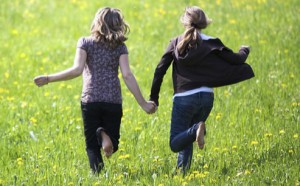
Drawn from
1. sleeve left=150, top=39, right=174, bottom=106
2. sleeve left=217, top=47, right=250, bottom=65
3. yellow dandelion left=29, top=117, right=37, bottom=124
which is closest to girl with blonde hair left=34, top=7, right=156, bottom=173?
sleeve left=150, top=39, right=174, bottom=106

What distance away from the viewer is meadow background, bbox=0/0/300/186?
582cm

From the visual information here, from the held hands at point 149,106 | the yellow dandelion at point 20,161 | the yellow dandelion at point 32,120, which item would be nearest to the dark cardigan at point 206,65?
the held hands at point 149,106

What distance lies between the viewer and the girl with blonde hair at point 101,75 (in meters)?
5.71

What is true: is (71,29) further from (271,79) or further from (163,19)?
(271,79)

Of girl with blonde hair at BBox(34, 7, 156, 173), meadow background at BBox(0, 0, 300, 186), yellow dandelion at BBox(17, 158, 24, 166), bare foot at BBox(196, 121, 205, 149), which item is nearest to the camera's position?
bare foot at BBox(196, 121, 205, 149)

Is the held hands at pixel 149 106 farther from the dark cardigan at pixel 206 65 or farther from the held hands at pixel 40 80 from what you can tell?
the held hands at pixel 40 80

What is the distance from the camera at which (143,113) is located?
7.62 meters

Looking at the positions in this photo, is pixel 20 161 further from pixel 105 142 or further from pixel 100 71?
pixel 100 71

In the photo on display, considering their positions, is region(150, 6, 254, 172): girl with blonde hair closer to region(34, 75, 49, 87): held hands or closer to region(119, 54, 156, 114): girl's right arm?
region(119, 54, 156, 114): girl's right arm

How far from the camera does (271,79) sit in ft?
28.1

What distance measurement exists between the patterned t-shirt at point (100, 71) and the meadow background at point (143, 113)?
615mm

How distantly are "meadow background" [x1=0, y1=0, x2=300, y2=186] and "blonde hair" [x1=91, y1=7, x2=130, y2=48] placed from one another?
1073 millimetres

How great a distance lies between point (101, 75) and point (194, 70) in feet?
2.51

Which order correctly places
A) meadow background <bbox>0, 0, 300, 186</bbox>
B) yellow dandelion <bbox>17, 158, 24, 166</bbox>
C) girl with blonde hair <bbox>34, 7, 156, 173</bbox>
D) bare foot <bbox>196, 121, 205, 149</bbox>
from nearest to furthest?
bare foot <bbox>196, 121, 205, 149</bbox>, girl with blonde hair <bbox>34, 7, 156, 173</bbox>, meadow background <bbox>0, 0, 300, 186</bbox>, yellow dandelion <bbox>17, 158, 24, 166</bbox>
